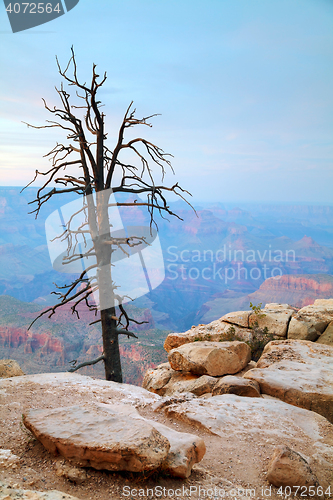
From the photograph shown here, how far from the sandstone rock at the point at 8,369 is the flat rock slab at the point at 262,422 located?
3419 millimetres

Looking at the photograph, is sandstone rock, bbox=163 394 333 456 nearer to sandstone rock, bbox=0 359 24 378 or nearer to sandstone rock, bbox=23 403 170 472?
sandstone rock, bbox=23 403 170 472

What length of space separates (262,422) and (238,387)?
116 centimetres

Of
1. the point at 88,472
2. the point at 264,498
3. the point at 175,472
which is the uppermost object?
the point at 88,472

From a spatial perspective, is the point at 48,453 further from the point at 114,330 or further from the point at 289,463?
the point at 114,330

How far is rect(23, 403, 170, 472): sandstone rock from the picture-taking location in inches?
111

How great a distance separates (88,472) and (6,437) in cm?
125

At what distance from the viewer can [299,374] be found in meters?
6.59

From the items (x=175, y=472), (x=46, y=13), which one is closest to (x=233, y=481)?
(x=175, y=472)

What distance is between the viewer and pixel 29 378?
6.09 meters

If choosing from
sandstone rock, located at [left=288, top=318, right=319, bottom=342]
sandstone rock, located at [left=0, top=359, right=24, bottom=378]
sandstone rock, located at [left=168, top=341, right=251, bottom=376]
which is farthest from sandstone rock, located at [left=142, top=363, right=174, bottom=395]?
sandstone rock, located at [left=288, top=318, right=319, bottom=342]

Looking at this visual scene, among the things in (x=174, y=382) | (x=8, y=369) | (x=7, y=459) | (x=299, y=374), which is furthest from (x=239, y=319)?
(x=7, y=459)

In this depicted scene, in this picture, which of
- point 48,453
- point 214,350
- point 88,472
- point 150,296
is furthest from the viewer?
point 150,296

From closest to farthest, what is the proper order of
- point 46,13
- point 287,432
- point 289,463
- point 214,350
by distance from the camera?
point 289,463 < point 287,432 < point 46,13 < point 214,350

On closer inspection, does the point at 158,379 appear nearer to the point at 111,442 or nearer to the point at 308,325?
the point at 308,325
